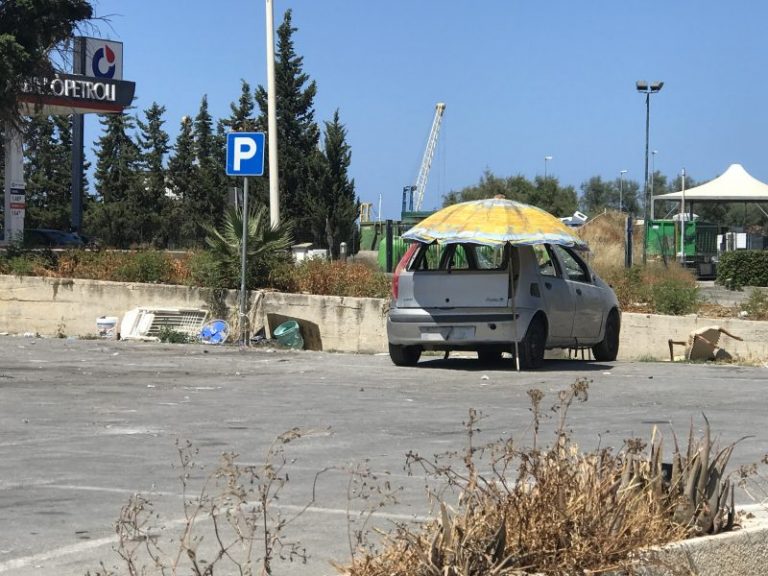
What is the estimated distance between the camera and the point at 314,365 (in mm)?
15109

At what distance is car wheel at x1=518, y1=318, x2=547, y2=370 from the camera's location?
47.3 ft

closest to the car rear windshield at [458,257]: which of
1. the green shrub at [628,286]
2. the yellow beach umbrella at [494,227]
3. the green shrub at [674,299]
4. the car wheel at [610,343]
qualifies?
the yellow beach umbrella at [494,227]

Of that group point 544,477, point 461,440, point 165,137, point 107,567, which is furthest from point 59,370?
point 165,137

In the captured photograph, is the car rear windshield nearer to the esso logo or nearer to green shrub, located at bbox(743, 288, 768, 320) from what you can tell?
green shrub, located at bbox(743, 288, 768, 320)

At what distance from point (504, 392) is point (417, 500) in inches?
231

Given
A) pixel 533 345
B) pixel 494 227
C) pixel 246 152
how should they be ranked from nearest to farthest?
pixel 494 227 → pixel 533 345 → pixel 246 152

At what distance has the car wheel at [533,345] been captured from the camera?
14430 millimetres

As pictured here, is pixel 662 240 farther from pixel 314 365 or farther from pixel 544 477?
pixel 544 477

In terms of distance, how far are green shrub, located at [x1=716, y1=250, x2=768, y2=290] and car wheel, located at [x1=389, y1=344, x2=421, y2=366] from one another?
2145 centimetres

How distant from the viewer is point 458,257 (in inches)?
599

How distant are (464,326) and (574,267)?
2.83 metres

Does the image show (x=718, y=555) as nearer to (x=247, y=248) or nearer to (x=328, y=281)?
(x=328, y=281)

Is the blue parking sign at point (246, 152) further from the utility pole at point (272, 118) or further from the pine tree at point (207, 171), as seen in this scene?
the pine tree at point (207, 171)

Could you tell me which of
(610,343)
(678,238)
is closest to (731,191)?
(678,238)
